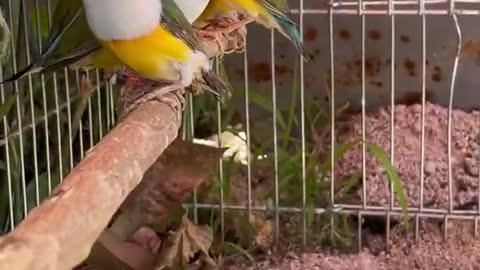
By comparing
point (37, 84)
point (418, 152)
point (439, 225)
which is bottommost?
point (439, 225)

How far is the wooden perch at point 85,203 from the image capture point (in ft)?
2.38

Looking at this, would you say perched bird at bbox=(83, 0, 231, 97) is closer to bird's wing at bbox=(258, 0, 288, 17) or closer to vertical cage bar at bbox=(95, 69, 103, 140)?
bird's wing at bbox=(258, 0, 288, 17)

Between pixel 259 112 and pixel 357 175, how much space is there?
1.11 feet

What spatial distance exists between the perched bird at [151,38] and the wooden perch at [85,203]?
0.14 meters

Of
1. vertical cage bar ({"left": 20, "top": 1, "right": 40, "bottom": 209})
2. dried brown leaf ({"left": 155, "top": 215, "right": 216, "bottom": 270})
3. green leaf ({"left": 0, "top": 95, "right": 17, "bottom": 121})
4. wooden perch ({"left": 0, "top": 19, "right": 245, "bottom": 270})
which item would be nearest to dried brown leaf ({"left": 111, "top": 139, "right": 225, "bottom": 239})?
dried brown leaf ({"left": 155, "top": 215, "right": 216, "bottom": 270})

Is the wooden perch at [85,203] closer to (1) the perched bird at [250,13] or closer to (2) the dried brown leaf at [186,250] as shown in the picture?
(1) the perched bird at [250,13]

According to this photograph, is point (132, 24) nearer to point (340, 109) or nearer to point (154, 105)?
point (154, 105)

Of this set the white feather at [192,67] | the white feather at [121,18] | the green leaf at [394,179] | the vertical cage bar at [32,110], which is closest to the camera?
the white feather at [121,18]

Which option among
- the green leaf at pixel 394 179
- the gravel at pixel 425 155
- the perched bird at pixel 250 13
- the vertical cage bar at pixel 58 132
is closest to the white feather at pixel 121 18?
the perched bird at pixel 250 13

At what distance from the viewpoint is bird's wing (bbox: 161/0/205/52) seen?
4.40ft

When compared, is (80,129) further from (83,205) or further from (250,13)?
(83,205)

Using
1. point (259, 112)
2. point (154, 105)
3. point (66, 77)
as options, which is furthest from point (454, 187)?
point (154, 105)

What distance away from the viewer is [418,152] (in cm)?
213

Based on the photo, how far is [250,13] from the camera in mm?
1664
